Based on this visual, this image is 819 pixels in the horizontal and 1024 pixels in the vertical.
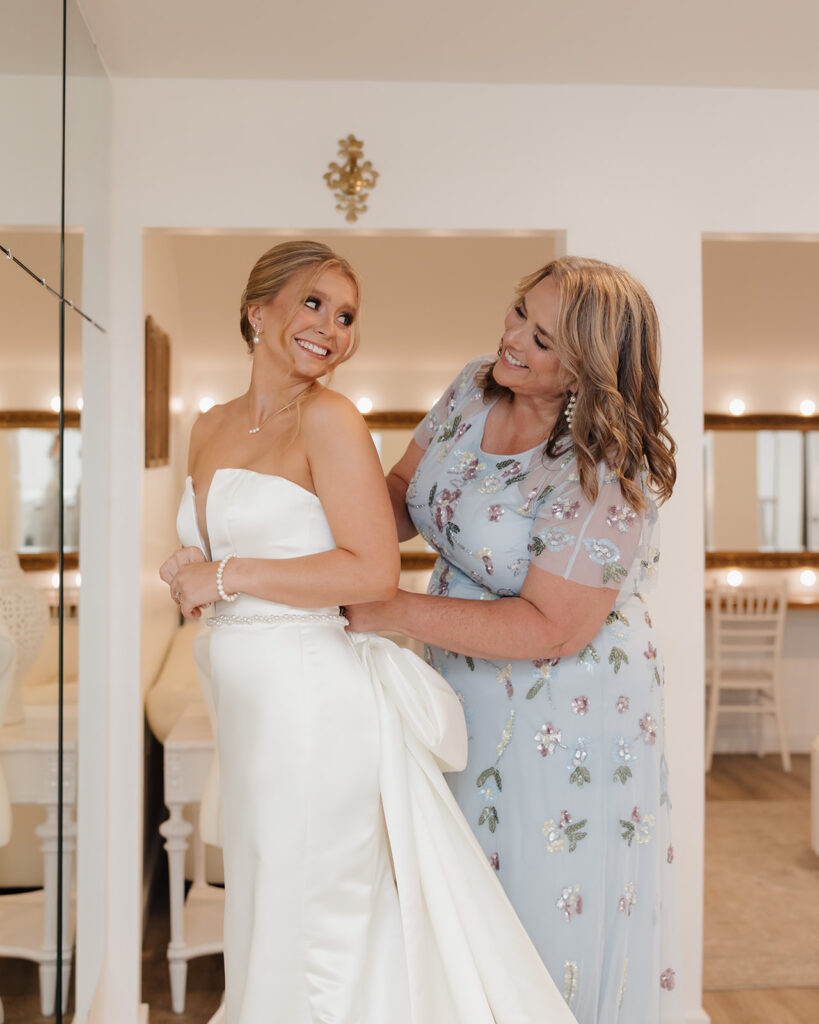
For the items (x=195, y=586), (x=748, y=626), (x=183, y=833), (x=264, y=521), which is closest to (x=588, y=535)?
(x=264, y=521)

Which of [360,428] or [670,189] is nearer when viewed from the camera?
[360,428]

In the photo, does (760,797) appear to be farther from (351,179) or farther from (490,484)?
(490,484)

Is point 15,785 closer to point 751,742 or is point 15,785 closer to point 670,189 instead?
point 670,189

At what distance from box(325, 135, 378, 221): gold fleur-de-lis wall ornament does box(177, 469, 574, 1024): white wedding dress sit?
1.37 meters

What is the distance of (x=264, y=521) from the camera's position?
1.69 meters

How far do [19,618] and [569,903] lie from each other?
3.78ft

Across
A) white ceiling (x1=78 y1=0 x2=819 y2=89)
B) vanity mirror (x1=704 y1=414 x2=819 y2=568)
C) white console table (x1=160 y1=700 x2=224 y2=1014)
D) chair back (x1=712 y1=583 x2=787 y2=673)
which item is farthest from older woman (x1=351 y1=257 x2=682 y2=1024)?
vanity mirror (x1=704 y1=414 x2=819 y2=568)

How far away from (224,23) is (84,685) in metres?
1.72

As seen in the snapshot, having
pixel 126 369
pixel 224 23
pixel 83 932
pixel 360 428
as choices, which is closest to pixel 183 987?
pixel 83 932

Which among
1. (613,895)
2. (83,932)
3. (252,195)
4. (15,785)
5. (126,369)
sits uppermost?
(252,195)

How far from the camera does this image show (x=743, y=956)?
3678 mm

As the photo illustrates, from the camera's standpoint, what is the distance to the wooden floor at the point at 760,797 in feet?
10.6

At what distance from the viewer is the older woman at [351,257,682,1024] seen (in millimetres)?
1799

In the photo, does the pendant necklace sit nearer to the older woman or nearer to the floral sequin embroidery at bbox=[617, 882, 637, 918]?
the older woman
